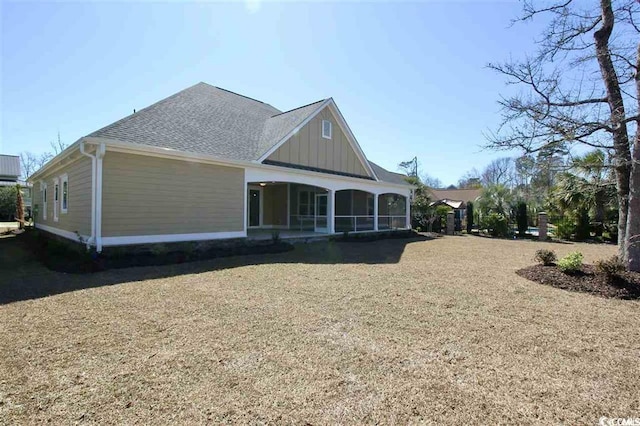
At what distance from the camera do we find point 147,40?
34.2 ft

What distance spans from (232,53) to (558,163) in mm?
10613

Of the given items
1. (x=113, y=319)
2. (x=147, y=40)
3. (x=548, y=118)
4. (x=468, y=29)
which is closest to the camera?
(x=113, y=319)

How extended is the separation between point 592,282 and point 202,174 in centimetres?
1022

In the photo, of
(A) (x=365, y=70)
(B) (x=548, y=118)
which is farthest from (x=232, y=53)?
(B) (x=548, y=118)

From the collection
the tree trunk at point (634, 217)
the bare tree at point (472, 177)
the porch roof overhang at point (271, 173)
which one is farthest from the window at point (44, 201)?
the bare tree at point (472, 177)

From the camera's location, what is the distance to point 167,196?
9422 millimetres

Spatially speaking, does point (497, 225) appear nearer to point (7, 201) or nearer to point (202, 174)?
point (202, 174)

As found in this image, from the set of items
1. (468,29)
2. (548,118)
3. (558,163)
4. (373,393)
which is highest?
(468,29)

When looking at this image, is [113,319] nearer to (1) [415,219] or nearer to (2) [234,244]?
(2) [234,244]

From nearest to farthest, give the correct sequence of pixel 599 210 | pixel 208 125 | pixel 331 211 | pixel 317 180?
1. pixel 208 125
2. pixel 317 180
3. pixel 331 211
4. pixel 599 210

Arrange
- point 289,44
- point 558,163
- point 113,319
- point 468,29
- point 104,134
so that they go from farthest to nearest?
point 289,44, point 468,29, point 104,134, point 558,163, point 113,319

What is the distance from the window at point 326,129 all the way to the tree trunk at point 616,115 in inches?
384

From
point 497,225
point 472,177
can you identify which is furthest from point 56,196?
point 472,177

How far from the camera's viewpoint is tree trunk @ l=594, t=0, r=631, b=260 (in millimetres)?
6527
